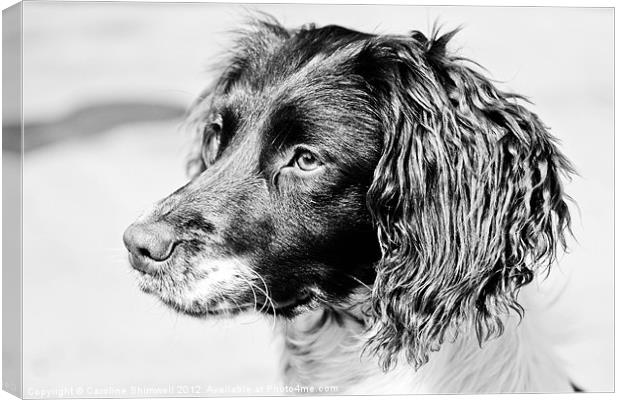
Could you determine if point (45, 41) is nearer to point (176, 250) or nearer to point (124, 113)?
point (124, 113)

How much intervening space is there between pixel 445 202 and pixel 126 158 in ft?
5.24

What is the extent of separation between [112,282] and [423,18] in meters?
1.95

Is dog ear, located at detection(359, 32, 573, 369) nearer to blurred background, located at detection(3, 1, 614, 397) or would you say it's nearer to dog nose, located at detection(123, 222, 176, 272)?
blurred background, located at detection(3, 1, 614, 397)

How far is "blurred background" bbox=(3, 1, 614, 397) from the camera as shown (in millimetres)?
5258

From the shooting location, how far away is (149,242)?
15.3 ft

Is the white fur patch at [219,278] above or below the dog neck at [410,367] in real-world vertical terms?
above

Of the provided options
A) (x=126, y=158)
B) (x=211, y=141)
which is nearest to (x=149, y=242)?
(x=211, y=141)

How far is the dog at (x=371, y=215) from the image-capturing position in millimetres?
4707

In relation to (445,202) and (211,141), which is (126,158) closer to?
(211,141)

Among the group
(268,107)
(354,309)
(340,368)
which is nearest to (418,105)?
(268,107)

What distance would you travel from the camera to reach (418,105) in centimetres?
483

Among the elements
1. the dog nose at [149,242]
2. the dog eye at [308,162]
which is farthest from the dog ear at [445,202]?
the dog nose at [149,242]

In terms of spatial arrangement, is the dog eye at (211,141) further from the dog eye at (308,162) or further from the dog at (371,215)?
the dog eye at (308,162)

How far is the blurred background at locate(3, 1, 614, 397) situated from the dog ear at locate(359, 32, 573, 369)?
43cm
